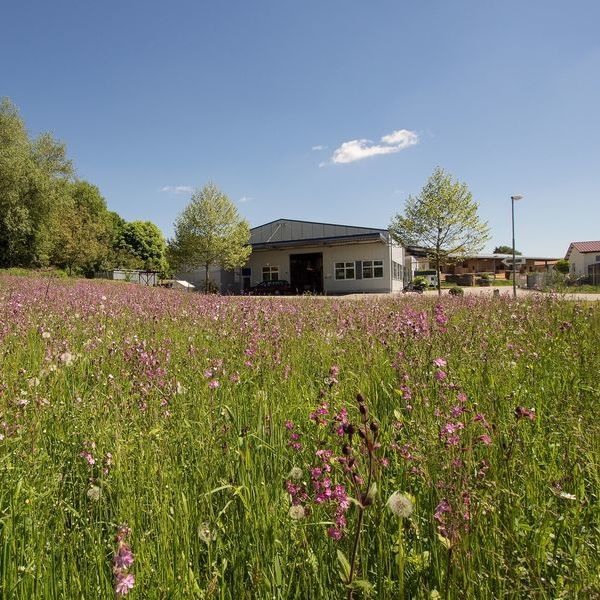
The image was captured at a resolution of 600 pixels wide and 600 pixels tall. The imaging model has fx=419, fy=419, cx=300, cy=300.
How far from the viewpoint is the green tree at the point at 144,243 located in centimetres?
8050

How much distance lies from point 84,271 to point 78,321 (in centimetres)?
5547

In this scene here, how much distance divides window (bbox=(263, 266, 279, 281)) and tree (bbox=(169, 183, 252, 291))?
5.45 metres

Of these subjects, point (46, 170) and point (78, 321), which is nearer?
point (78, 321)

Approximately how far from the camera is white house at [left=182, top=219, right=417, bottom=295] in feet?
133

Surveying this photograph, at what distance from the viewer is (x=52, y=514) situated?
1.77 meters

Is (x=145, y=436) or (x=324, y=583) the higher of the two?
(x=145, y=436)

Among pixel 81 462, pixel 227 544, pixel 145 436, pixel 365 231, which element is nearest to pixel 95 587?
pixel 227 544

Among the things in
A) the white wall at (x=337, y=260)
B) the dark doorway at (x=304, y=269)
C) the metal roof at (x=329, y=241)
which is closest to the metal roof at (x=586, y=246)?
the white wall at (x=337, y=260)

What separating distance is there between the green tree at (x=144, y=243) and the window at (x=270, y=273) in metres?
39.3

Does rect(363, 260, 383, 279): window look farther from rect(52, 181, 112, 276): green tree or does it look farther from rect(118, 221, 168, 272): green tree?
rect(118, 221, 168, 272): green tree

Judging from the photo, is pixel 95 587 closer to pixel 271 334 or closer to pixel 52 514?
pixel 52 514

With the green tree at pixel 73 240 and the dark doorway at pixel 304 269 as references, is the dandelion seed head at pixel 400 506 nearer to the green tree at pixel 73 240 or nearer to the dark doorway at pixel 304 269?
the dark doorway at pixel 304 269

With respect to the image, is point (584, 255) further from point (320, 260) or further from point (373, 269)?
point (320, 260)

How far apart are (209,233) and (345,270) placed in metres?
13.9
